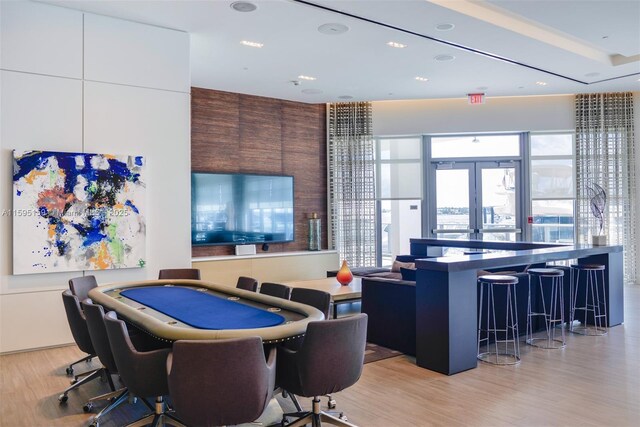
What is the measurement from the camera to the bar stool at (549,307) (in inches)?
210

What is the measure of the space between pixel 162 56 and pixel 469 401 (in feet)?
15.9

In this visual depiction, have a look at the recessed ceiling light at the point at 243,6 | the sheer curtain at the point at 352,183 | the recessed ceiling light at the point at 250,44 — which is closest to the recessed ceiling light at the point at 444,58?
the recessed ceiling light at the point at 250,44

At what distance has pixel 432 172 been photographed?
10.1m

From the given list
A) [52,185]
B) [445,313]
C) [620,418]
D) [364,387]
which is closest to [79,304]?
[52,185]

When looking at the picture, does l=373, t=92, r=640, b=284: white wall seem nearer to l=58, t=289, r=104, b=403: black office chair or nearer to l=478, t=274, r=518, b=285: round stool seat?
l=478, t=274, r=518, b=285: round stool seat

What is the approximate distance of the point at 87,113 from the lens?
538 centimetres

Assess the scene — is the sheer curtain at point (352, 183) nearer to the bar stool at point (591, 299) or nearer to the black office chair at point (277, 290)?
the bar stool at point (591, 299)

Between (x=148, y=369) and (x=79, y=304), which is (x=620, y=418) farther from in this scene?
(x=79, y=304)

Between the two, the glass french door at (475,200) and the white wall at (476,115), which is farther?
the glass french door at (475,200)

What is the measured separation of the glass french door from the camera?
32.9ft

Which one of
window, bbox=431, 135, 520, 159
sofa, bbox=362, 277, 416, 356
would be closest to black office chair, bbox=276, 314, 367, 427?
sofa, bbox=362, 277, 416, 356

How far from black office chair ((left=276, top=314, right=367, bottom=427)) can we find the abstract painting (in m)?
3.25

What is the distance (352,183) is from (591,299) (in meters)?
4.75

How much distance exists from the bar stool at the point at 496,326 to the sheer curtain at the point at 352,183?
4.52m
